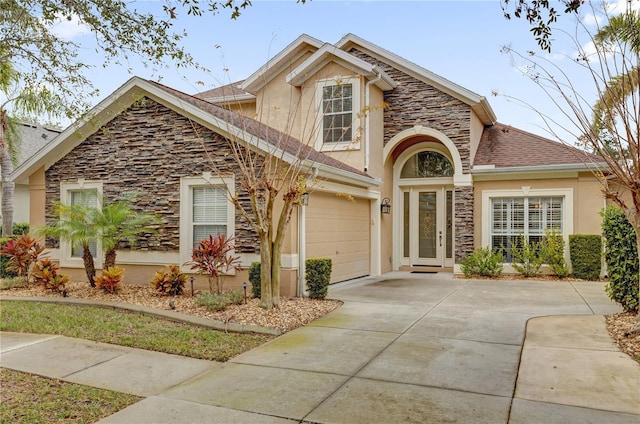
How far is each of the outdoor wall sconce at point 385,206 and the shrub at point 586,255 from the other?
510cm

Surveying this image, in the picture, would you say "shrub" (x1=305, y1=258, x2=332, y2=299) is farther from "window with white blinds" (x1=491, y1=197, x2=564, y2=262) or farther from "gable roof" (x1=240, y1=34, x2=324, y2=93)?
"gable roof" (x1=240, y1=34, x2=324, y2=93)

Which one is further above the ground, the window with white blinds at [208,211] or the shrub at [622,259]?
the window with white blinds at [208,211]

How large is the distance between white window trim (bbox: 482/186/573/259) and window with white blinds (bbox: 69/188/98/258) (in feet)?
34.6

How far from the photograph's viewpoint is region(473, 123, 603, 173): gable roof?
12.9 meters

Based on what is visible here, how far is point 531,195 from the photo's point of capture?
13.3m

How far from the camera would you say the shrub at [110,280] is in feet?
31.0

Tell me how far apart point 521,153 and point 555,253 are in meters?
3.19

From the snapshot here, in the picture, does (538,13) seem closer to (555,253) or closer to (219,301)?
(219,301)

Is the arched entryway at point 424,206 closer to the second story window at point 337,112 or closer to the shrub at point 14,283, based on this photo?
the second story window at point 337,112

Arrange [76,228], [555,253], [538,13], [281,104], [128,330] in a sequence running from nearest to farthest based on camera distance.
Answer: [538,13] → [128,330] → [76,228] → [555,253] → [281,104]

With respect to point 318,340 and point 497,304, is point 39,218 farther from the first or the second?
point 497,304

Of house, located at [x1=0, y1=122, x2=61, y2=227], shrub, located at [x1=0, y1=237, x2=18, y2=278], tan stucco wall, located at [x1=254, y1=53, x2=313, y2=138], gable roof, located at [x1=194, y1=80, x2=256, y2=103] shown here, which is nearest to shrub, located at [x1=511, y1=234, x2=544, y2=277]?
tan stucco wall, located at [x1=254, y1=53, x2=313, y2=138]

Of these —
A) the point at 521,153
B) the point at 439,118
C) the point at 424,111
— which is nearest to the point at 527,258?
the point at 521,153

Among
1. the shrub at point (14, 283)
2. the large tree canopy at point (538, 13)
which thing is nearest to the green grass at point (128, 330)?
the shrub at point (14, 283)
